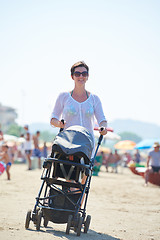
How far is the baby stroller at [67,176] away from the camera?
4652 millimetres

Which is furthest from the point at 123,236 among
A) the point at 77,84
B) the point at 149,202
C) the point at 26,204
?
the point at 149,202

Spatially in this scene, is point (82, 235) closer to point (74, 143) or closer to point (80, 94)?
point (74, 143)

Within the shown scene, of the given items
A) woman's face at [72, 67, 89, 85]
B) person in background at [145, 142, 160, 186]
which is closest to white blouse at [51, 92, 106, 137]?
woman's face at [72, 67, 89, 85]

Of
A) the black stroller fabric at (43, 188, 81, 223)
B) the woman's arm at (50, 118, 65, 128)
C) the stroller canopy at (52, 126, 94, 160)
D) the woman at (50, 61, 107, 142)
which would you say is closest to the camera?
the stroller canopy at (52, 126, 94, 160)

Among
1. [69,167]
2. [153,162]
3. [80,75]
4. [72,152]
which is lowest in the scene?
[69,167]

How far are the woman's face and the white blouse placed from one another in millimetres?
225

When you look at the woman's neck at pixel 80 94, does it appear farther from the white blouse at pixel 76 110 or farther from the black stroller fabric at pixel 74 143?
the black stroller fabric at pixel 74 143

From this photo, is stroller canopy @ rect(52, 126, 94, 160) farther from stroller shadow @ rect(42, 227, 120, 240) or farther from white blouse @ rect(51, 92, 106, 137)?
stroller shadow @ rect(42, 227, 120, 240)

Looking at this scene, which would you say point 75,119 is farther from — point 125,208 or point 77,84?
point 125,208

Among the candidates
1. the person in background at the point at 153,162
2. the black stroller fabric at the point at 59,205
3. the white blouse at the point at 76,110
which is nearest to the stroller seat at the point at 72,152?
the black stroller fabric at the point at 59,205

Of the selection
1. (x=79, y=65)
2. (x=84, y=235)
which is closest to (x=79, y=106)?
(x=79, y=65)

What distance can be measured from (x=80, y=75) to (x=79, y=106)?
1.48 ft

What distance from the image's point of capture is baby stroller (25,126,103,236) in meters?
4.65

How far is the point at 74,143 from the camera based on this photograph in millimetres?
4684
